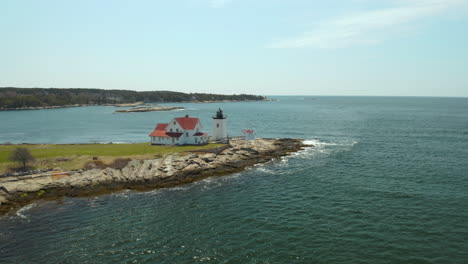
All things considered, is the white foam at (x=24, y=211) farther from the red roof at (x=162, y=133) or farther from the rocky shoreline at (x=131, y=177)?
the red roof at (x=162, y=133)

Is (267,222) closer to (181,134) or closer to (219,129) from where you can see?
(181,134)

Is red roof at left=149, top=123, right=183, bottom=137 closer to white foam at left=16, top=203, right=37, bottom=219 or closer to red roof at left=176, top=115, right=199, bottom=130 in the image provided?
red roof at left=176, top=115, right=199, bottom=130

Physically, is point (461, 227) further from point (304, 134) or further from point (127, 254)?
point (304, 134)

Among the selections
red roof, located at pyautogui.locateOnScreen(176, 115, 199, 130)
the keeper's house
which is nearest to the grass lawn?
the keeper's house

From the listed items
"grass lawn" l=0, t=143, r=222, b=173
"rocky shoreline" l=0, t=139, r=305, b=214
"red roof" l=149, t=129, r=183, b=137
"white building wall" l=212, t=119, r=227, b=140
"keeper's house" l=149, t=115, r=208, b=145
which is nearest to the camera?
"rocky shoreline" l=0, t=139, r=305, b=214

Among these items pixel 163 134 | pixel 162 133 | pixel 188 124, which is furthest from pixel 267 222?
pixel 162 133

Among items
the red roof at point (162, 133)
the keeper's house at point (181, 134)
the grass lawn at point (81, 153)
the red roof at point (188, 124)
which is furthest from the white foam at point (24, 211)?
the red roof at point (188, 124)
